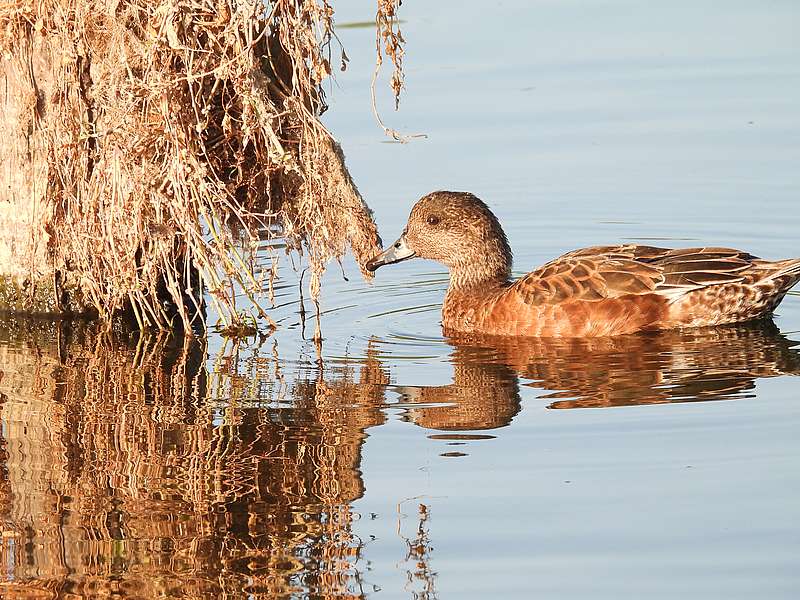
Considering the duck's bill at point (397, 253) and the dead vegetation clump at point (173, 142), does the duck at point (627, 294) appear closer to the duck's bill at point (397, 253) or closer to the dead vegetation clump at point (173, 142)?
the duck's bill at point (397, 253)

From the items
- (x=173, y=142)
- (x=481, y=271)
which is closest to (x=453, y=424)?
(x=173, y=142)

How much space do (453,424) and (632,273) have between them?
2.37 metres

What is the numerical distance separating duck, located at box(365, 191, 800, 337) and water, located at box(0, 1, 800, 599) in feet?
0.63

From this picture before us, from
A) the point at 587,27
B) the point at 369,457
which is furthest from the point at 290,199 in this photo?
the point at 587,27

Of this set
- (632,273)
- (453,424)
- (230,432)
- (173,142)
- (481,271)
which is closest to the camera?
(230,432)

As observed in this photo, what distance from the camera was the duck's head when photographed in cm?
940

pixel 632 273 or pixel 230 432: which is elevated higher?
pixel 632 273

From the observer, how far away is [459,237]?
31.0 ft

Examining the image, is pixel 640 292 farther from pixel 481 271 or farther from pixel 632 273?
pixel 481 271

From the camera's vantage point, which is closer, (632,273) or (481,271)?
(632,273)

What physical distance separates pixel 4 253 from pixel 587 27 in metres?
7.32

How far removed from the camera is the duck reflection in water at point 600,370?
6.85m

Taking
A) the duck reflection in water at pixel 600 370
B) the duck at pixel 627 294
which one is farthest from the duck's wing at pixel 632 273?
the duck reflection in water at pixel 600 370

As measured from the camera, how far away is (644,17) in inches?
572
